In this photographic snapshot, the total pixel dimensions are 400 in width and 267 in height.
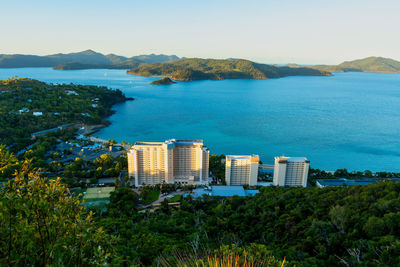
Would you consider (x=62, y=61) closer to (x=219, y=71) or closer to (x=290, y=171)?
(x=219, y=71)

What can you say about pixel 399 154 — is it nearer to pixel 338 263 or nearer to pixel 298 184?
pixel 298 184

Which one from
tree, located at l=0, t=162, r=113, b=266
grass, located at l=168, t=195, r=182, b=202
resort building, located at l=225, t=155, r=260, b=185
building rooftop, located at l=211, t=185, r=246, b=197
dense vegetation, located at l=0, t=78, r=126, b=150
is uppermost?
tree, located at l=0, t=162, r=113, b=266

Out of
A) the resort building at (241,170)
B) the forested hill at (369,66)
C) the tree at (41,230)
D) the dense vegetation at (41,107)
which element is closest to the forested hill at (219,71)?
the forested hill at (369,66)

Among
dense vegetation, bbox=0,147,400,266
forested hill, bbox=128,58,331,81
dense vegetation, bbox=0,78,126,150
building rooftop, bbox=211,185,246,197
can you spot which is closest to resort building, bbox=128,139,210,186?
dense vegetation, bbox=0,147,400,266

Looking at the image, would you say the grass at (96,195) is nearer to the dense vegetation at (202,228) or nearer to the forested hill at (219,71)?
the dense vegetation at (202,228)

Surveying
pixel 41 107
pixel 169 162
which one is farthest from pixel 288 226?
pixel 41 107

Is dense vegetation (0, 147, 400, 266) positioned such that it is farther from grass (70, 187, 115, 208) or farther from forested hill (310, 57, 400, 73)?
forested hill (310, 57, 400, 73)
